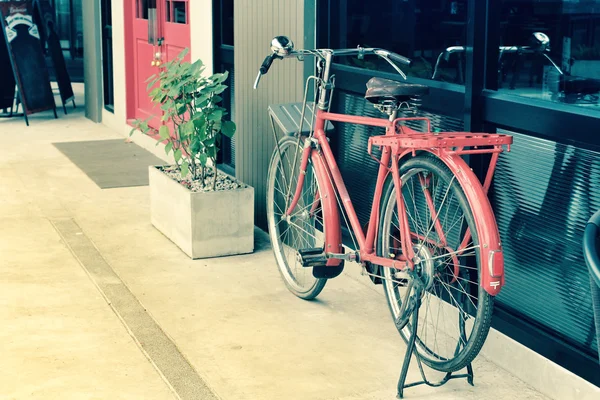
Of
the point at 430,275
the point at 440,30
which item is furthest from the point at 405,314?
the point at 440,30

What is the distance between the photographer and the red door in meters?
7.71

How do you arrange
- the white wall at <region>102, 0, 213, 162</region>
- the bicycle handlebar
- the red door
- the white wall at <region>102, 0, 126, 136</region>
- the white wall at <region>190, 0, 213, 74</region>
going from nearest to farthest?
the bicycle handlebar, the white wall at <region>190, 0, 213, 74</region>, the white wall at <region>102, 0, 213, 162</region>, the red door, the white wall at <region>102, 0, 126, 136</region>

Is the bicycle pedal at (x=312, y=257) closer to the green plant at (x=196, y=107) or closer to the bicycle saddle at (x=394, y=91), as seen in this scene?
the bicycle saddle at (x=394, y=91)

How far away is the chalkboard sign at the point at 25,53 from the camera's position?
32.4 feet

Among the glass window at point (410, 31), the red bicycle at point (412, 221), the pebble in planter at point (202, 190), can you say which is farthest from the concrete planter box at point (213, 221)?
the glass window at point (410, 31)

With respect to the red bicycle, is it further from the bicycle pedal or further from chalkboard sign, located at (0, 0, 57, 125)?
chalkboard sign, located at (0, 0, 57, 125)

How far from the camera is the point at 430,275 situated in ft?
11.1

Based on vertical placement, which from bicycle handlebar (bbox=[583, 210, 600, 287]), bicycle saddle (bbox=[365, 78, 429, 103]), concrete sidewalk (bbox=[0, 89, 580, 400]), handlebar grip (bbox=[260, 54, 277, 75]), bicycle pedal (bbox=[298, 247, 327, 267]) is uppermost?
handlebar grip (bbox=[260, 54, 277, 75])

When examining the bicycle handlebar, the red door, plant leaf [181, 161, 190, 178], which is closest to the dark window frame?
the red door

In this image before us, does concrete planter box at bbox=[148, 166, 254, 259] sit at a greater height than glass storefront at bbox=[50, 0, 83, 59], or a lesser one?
lesser

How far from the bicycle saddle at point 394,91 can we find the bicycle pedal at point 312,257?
846 millimetres

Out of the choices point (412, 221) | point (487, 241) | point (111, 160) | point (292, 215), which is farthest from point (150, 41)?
point (487, 241)

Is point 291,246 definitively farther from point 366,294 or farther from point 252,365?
point 252,365

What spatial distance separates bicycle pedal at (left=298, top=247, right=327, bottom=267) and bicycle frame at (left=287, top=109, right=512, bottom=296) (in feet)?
0.13
